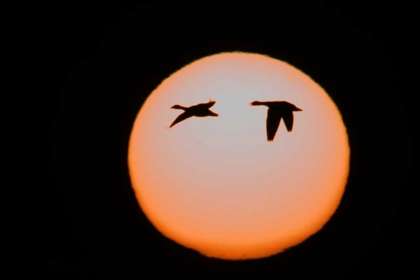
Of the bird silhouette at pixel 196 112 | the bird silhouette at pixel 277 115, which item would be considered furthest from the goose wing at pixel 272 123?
the bird silhouette at pixel 196 112

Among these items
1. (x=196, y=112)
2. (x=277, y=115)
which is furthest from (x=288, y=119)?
(x=196, y=112)

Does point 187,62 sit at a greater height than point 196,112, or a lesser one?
greater

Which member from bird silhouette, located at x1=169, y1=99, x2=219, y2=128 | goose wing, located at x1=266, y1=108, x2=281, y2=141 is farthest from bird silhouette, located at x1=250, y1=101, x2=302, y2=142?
bird silhouette, located at x1=169, y1=99, x2=219, y2=128

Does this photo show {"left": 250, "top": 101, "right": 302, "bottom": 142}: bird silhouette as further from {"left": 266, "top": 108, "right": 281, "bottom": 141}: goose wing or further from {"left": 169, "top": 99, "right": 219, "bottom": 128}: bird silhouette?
{"left": 169, "top": 99, "right": 219, "bottom": 128}: bird silhouette

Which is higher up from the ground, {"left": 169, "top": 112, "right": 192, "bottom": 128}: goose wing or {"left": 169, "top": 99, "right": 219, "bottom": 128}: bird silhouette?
{"left": 169, "top": 99, "right": 219, "bottom": 128}: bird silhouette

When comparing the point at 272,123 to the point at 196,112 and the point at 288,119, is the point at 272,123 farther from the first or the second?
the point at 196,112

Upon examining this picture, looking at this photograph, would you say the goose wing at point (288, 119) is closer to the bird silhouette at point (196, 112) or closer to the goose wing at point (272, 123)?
the goose wing at point (272, 123)
